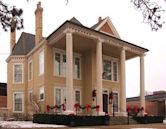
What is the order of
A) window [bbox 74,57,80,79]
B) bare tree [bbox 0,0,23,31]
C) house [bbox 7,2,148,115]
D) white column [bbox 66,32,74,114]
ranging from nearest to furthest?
bare tree [bbox 0,0,23,31] → white column [bbox 66,32,74,114] → house [bbox 7,2,148,115] → window [bbox 74,57,80,79]

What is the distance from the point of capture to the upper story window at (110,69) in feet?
110

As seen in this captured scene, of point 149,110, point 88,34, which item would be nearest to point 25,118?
point 88,34

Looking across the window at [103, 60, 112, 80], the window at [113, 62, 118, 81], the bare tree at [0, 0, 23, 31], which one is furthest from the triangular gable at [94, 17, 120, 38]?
the bare tree at [0, 0, 23, 31]

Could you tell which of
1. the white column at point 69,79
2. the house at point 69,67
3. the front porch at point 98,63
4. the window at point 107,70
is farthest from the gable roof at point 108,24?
the white column at point 69,79

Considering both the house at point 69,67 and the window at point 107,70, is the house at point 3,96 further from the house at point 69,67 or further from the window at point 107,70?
the window at point 107,70

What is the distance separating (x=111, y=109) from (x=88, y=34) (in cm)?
871

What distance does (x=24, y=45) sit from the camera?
36.2 metres

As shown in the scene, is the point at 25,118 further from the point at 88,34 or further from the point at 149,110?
the point at 149,110

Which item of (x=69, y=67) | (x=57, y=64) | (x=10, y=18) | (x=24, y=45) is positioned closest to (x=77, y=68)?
→ (x=57, y=64)

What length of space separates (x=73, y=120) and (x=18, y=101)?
11272 mm

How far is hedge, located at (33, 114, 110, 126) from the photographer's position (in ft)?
79.3

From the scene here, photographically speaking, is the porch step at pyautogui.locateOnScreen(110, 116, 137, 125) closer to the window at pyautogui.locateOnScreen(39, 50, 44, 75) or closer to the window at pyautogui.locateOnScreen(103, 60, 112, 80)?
the window at pyautogui.locateOnScreen(103, 60, 112, 80)

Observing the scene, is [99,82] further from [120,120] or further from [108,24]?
[108,24]

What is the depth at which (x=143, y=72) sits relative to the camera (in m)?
Answer: 33.1
